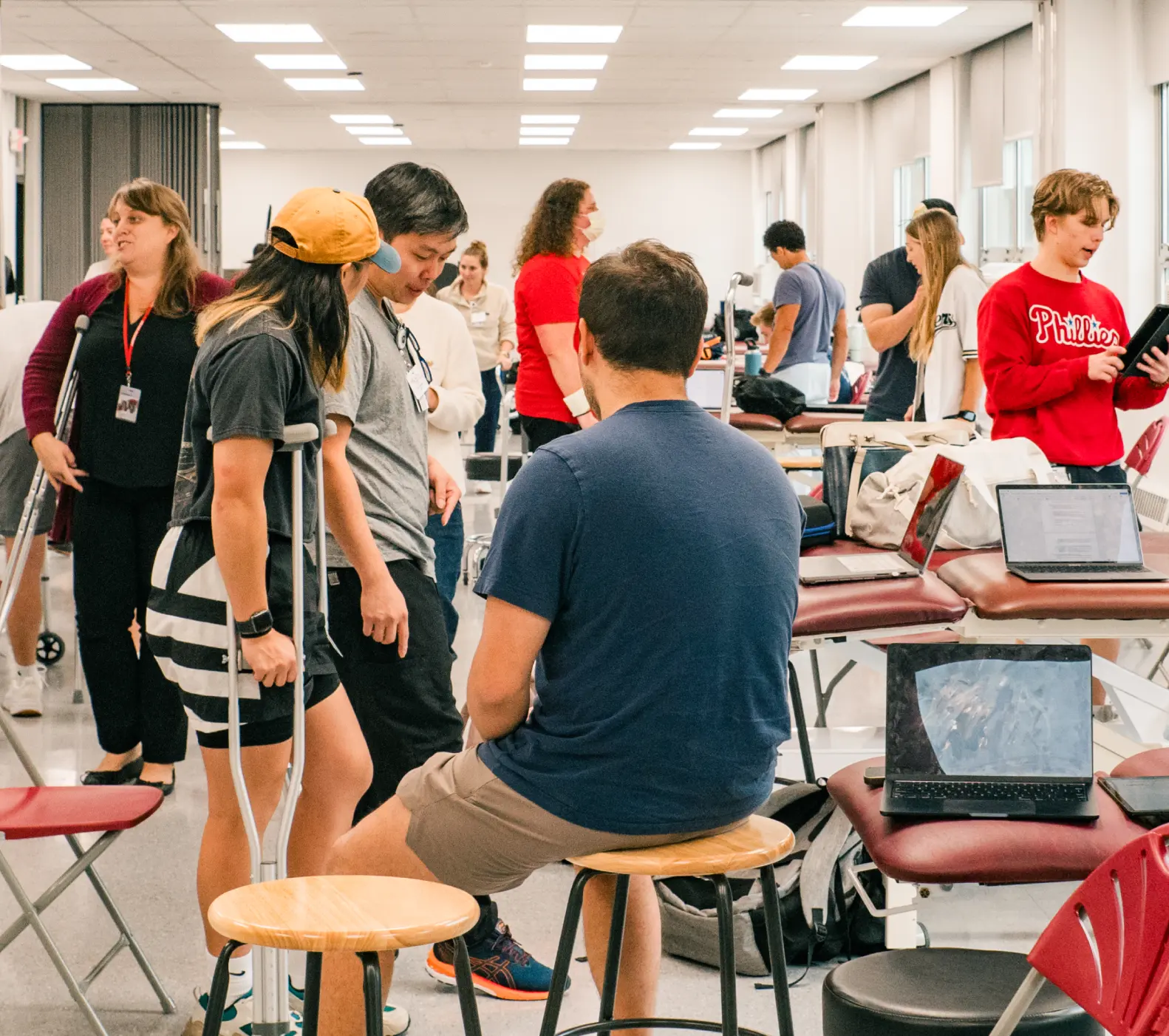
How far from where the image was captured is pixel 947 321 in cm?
446

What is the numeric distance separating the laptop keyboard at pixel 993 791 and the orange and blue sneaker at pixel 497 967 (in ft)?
2.57

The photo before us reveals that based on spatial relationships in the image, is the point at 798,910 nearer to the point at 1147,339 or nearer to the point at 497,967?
the point at 497,967

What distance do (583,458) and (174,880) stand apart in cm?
190

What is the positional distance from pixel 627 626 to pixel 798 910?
123cm

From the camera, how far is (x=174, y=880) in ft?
9.93

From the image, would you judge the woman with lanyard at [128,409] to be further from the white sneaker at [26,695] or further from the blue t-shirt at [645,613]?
the blue t-shirt at [645,613]

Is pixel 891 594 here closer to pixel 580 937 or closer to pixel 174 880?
pixel 580 937

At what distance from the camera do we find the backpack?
2.57 m

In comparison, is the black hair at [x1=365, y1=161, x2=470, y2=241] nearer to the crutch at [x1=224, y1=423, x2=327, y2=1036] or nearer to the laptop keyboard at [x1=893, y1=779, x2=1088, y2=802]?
the crutch at [x1=224, y1=423, x2=327, y2=1036]

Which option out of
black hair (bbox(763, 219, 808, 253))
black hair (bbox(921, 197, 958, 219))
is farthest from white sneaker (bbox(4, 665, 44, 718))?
black hair (bbox(763, 219, 808, 253))

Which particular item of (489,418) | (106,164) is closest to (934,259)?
(489,418)

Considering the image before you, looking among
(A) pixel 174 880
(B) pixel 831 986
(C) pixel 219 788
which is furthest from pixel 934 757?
(A) pixel 174 880

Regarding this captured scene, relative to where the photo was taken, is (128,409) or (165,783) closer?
(128,409)

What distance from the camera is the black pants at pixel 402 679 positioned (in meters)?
2.36
